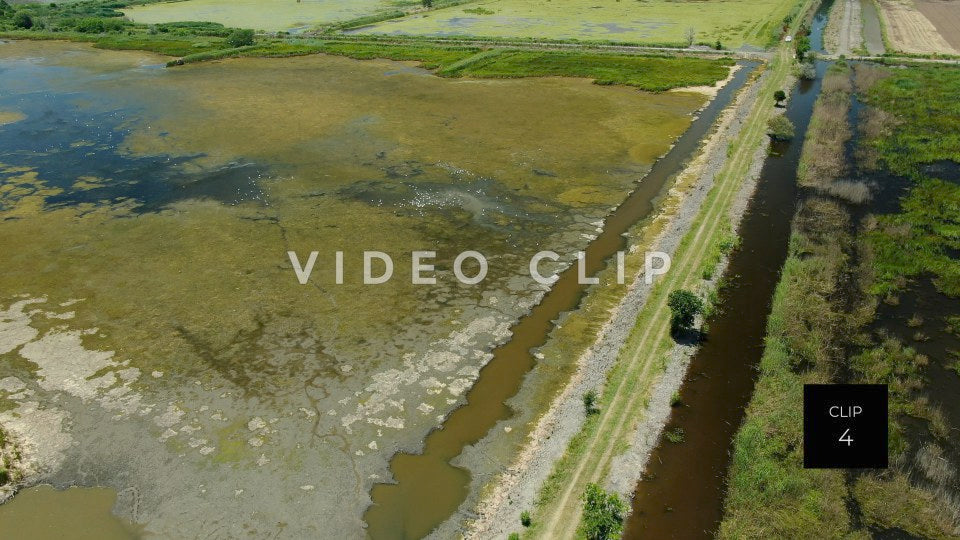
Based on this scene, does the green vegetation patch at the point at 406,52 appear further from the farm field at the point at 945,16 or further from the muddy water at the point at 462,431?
the farm field at the point at 945,16

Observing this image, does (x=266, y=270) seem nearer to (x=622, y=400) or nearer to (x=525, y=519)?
(x=622, y=400)

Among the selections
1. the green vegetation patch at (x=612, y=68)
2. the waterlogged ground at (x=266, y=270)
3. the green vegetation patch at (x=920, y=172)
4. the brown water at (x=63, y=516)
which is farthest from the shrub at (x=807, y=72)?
the brown water at (x=63, y=516)

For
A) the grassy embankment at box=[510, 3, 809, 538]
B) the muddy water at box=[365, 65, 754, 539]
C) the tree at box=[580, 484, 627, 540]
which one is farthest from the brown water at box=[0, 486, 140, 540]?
the tree at box=[580, 484, 627, 540]

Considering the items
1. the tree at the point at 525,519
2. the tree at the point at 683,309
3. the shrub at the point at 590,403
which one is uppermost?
the tree at the point at 683,309

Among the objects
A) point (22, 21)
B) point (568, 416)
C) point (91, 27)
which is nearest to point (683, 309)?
point (568, 416)

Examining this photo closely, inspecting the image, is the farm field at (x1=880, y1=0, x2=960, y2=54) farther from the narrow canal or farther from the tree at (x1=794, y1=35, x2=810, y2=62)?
the narrow canal

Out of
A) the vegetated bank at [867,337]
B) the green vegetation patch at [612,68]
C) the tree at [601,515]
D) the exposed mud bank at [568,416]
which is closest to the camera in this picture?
the tree at [601,515]

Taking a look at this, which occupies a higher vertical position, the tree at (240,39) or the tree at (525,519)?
the tree at (240,39)
